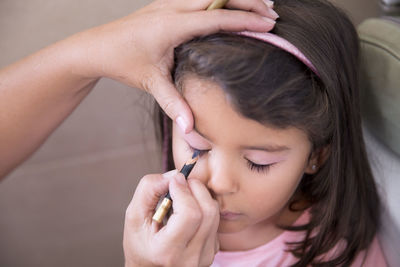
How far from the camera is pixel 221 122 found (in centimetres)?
67

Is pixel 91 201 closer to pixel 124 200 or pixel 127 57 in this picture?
pixel 124 200

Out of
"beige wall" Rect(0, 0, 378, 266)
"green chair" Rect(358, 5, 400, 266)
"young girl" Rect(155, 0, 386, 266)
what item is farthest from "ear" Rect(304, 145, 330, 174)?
"beige wall" Rect(0, 0, 378, 266)

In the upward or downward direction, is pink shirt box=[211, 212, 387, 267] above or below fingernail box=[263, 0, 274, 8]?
below

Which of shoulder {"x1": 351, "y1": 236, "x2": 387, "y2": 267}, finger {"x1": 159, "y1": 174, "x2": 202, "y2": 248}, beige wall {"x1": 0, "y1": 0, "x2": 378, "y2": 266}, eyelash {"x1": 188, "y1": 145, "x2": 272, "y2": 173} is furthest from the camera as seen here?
beige wall {"x1": 0, "y1": 0, "x2": 378, "y2": 266}

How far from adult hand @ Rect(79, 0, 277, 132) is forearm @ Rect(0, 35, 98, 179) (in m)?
0.08

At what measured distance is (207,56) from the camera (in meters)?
0.67

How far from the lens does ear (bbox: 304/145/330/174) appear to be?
0.82 metres

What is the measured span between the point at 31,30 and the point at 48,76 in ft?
1.18

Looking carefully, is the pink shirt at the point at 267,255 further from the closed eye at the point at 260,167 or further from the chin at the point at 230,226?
the closed eye at the point at 260,167

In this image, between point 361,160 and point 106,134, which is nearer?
point 361,160

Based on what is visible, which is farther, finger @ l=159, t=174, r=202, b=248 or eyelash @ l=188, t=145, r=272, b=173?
eyelash @ l=188, t=145, r=272, b=173

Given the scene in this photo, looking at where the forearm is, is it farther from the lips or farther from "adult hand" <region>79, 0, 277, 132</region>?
the lips

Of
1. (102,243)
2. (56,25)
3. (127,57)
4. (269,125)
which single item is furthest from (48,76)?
(102,243)

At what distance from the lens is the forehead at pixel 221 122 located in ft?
2.20
